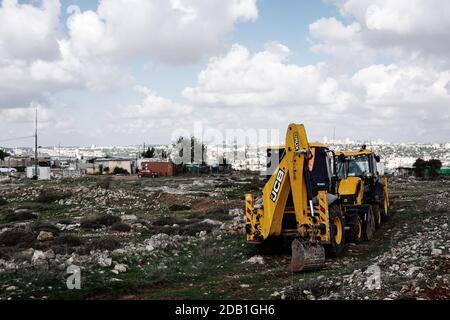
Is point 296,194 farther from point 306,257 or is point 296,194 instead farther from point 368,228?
point 368,228

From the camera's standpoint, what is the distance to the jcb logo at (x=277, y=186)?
39.8 ft

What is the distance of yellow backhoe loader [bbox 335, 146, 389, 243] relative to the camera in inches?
599

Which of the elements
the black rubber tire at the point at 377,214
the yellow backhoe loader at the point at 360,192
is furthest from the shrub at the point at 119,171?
the black rubber tire at the point at 377,214

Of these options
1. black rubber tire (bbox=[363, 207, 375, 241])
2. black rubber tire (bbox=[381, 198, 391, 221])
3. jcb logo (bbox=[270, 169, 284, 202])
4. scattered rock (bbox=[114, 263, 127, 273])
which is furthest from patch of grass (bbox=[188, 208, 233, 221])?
scattered rock (bbox=[114, 263, 127, 273])

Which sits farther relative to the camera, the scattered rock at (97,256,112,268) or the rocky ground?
the scattered rock at (97,256,112,268)

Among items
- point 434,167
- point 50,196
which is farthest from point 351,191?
point 434,167

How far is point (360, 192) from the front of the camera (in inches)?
669

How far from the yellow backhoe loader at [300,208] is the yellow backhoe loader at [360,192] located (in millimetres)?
1931

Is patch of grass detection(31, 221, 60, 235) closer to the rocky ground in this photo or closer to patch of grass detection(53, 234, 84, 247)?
the rocky ground

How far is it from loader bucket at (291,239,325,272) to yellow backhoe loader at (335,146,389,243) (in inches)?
138

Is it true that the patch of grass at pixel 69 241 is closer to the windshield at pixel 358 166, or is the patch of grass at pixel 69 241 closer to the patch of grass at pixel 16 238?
the patch of grass at pixel 16 238
